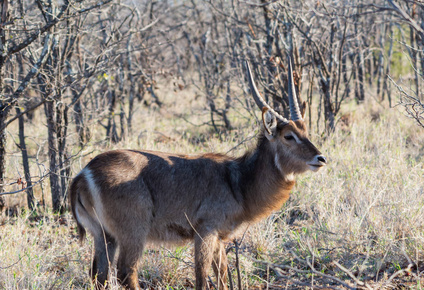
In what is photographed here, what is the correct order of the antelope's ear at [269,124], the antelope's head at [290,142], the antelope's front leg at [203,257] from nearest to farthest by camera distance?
the antelope's front leg at [203,257] < the antelope's head at [290,142] < the antelope's ear at [269,124]

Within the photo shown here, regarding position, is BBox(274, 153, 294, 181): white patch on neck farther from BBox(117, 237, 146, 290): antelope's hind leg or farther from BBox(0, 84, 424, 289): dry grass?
BBox(117, 237, 146, 290): antelope's hind leg

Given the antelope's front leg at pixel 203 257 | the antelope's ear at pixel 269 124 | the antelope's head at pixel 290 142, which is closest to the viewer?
the antelope's front leg at pixel 203 257

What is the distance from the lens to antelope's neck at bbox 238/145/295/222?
15.2ft

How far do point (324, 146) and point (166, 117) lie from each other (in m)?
6.44

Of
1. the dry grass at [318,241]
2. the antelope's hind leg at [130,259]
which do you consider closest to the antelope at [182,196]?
the antelope's hind leg at [130,259]

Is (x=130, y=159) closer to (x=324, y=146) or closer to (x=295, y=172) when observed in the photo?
(x=295, y=172)

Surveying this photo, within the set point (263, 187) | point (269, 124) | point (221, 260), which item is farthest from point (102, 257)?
point (269, 124)

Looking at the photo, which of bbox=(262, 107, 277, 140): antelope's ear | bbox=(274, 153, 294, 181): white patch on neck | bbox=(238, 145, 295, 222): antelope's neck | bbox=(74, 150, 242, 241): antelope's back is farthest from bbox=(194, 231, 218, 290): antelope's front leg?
bbox=(262, 107, 277, 140): antelope's ear

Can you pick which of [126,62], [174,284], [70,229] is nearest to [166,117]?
[126,62]

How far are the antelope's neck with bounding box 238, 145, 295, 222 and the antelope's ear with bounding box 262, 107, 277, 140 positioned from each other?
0.61ft

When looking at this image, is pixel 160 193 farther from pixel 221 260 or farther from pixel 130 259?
pixel 221 260

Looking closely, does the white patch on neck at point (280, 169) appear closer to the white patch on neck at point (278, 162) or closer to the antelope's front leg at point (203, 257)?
the white patch on neck at point (278, 162)

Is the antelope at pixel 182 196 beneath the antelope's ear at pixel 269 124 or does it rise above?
beneath

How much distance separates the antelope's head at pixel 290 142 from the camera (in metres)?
4.47
